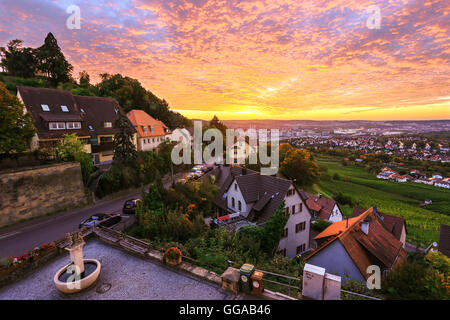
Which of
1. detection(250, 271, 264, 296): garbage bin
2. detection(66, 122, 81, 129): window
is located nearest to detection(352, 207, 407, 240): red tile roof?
detection(250, 271, 264, 296): garbage bin

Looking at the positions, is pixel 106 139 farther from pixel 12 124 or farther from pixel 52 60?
pixel 52 60

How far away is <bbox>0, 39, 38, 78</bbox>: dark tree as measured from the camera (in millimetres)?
45250

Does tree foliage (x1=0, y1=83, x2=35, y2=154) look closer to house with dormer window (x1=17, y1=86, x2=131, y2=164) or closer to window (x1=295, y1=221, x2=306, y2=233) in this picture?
house with dormer window (x1=17, y1=86, x2=131, y2=164)

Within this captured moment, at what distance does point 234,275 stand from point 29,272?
871 cm

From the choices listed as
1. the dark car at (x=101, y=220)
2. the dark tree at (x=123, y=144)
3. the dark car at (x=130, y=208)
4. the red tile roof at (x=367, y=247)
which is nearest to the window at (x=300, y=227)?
the red tile roof at (x=367, y=247)

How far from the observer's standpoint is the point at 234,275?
6.85 metres

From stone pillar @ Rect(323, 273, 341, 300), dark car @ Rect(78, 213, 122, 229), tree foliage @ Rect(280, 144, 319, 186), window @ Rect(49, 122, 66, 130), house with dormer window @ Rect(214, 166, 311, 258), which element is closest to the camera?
stone pillar @ Rect(323, 273, 341, 300)

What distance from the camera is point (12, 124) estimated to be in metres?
17.0

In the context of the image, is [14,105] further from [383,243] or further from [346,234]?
[383,243]

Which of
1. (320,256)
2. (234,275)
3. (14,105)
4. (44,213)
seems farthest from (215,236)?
(14,105)

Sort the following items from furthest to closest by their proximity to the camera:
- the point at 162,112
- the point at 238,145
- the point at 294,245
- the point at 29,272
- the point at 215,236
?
the point at 238,145 → the point at 162,112 → the point at 294,245 → the point at 215,236 → the point at 29,272

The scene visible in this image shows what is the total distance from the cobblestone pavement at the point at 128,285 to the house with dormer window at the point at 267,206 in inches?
445

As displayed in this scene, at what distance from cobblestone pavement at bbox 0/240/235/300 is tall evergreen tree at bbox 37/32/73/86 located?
53.4 meters

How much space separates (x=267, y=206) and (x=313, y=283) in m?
14.5
